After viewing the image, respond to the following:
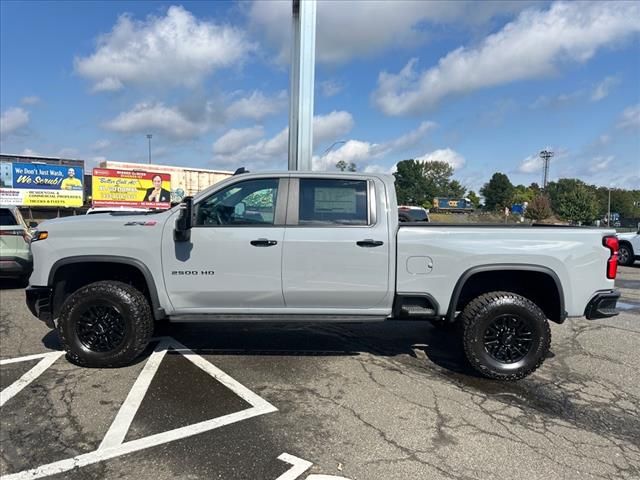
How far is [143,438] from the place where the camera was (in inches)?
134

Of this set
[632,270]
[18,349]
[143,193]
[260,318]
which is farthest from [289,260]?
[143,193]

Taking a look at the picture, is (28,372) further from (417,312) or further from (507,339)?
(507,339)

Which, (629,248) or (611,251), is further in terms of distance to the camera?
(629,248)

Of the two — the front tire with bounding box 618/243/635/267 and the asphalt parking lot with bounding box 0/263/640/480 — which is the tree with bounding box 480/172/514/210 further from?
the asphalt parking lot with bounding box 0/263/640/480

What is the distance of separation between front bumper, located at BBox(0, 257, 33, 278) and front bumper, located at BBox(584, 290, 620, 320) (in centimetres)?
910

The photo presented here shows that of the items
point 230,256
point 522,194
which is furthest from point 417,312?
point 522,194

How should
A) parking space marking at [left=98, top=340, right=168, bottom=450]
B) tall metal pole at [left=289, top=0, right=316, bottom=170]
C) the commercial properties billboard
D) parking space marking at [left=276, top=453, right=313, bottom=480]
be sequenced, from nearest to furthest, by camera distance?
parking space marking at [left=276, top=453, right=313, bottom=480]
parking space marking at [left=98, top=340, right=168, bottom=450]
tall metal pole at [left=289, top=0, right=316, bottom=170]
the commercial properties billboard

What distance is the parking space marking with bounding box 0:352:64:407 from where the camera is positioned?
417 cm

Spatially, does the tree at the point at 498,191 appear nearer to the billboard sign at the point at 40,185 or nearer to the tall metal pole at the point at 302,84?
the billboard sign at the point at 40,185

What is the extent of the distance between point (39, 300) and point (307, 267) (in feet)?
8.69

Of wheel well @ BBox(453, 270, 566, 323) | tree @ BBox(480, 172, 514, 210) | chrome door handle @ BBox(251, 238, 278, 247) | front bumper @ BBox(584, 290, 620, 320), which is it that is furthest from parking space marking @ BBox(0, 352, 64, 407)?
tree @ BBox(480, 172, 514, 210)

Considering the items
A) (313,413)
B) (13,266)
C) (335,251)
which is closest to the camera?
(313,413)

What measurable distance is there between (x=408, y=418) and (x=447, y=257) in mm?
1547

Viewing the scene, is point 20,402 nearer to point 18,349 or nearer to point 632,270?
point 18,349
